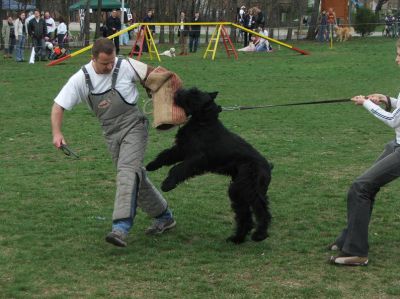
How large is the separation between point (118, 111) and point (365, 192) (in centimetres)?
209

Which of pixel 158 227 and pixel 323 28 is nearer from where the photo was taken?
pixel 158 227

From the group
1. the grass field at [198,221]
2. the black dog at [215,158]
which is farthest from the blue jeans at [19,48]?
the black dog at [215,158]

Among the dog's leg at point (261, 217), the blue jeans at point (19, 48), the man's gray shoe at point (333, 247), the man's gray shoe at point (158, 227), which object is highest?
the dog's leg at point (261, 217)

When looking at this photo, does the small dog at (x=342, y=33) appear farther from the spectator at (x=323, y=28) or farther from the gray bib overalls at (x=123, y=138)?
the gray bib overalls at (x=123, y=138)

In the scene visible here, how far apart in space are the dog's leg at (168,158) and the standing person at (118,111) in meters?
0.13

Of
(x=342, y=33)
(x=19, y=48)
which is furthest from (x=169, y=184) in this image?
(x=342, y=33)

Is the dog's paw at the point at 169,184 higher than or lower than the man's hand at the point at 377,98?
lower

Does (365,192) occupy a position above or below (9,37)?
above

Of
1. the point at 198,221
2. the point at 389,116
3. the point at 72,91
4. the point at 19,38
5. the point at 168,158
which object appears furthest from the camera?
the point at 19,38

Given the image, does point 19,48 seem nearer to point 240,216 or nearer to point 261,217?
point 240,216

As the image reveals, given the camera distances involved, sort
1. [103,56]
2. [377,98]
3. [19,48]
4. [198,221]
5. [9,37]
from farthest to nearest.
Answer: [9,37] → [19,48] → [198,221] → [103,56] → [377,98]

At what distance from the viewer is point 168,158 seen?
5.82 m

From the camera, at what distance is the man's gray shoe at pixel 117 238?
17.8 feet

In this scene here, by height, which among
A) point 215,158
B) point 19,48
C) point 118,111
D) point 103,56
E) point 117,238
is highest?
point 103,56
